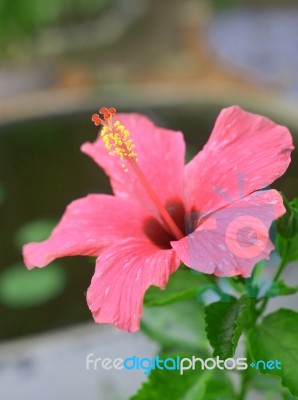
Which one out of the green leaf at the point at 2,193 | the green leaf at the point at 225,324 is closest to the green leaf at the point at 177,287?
the green leaf at the point at 225,324

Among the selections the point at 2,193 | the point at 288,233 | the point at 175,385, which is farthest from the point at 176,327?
the point at 2,193

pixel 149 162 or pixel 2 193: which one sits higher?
pixel 149 162

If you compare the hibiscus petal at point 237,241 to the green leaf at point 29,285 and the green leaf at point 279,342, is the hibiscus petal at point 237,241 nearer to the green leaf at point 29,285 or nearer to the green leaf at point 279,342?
the green leaf at point 279,342

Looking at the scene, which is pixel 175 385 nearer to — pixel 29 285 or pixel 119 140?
pixel 119 140

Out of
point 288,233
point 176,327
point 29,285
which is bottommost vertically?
point 29,285

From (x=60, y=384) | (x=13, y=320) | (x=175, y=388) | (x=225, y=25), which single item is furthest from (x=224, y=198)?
(x=225, y=25)

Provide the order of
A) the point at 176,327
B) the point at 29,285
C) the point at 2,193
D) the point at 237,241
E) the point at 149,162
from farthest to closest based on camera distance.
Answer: the point at 29,285 < the point at 2,193 < the point at 176,327 < the point at 149,162 < the point at 237,241

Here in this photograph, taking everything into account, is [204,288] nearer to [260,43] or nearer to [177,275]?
[177,275]

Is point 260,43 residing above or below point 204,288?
below
